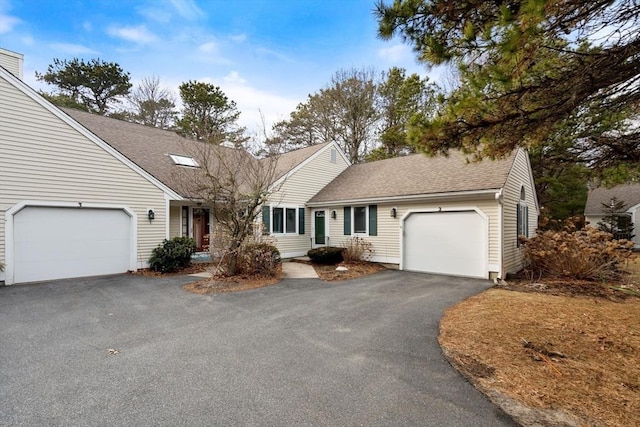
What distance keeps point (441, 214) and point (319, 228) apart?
558cm

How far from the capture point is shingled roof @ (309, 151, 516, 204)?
32.6 feet

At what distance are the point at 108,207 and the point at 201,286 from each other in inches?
170

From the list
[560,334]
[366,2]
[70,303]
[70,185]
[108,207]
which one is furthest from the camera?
[108,207]

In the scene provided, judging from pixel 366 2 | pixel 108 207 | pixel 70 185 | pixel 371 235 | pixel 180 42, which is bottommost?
pixel 371 235

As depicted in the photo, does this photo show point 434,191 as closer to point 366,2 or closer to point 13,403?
point 366,2

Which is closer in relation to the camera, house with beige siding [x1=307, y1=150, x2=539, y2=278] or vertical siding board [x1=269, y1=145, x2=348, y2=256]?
house with beige siding [x1=307, y1=150, x2=539, y2=278]

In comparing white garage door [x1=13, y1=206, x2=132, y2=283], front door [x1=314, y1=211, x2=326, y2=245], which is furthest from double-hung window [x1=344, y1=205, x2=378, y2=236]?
white garage door [x1=13, y1=206, x2=132, y2=283]

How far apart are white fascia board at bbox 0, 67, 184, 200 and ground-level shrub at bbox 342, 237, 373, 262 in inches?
253

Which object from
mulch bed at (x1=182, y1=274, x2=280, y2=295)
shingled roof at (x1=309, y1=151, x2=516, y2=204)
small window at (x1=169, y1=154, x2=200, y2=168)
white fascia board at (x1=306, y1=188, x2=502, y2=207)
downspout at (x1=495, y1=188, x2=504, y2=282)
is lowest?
mulch bed at (x1=182, y1=274, x2=280, y2=295)

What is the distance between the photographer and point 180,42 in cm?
1230

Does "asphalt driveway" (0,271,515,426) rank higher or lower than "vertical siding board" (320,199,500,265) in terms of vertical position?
lower

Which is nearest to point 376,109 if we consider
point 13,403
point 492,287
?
point 492,287

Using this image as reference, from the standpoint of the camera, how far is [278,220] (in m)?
13.4

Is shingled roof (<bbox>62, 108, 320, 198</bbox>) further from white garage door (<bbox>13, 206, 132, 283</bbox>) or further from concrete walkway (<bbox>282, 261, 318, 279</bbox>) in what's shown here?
concrete walkway (<bbox>282, 261, 318, 279</bbox>)
